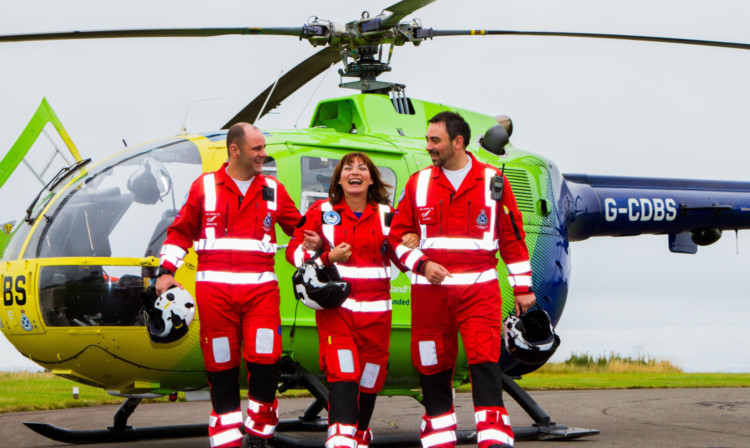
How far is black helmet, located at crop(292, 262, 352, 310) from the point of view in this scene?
17.6ft

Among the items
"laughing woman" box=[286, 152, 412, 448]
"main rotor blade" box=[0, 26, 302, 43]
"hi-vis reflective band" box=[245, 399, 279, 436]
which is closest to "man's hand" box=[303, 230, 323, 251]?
"laughing woman" box=[286, 152, 412, 448]

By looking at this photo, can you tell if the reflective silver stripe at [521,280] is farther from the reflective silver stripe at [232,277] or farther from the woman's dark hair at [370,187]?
the reflective silver stripe at [232,277]

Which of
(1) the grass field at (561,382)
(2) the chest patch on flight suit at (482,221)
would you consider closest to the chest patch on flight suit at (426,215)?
(2) the chest patch on flight suit at (482,221)

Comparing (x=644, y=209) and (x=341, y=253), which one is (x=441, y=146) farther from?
(x=644, y=209)

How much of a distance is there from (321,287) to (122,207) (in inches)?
81.4

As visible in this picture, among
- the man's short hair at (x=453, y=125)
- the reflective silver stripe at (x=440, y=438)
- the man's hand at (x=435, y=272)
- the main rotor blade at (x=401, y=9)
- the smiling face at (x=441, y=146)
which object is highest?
the main rotor blade at (x=401, y=9)

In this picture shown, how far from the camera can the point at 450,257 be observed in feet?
17.8

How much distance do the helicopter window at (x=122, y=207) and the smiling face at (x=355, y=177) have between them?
159 centimetres

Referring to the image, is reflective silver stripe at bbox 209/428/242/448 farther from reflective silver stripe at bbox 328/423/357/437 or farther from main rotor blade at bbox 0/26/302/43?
main rotor blade at bbox 0/26/302/43

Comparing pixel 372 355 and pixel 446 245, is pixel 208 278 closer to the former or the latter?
pixel 372 355

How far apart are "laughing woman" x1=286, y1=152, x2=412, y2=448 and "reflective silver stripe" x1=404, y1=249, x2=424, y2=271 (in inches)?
11.0

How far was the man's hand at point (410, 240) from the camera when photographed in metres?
5.49

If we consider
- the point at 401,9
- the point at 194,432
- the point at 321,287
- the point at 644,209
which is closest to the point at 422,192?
the point at 321,287

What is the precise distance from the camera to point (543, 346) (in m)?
5.97
